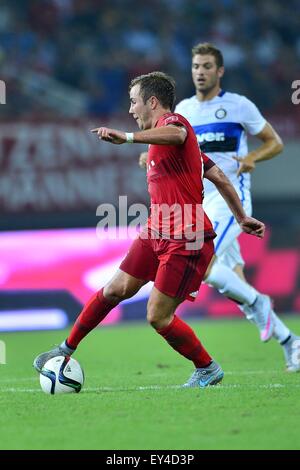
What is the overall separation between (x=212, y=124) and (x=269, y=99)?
928cm

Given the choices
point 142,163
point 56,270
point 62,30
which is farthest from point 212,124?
point 62,30

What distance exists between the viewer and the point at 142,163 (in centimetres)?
811

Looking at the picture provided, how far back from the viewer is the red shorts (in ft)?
22.0

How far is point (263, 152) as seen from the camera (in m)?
8.89

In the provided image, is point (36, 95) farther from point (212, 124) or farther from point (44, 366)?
point (44, 366)

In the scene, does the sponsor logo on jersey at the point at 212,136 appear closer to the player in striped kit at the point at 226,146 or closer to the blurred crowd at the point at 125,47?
the player in striped kit at the point at 226,146

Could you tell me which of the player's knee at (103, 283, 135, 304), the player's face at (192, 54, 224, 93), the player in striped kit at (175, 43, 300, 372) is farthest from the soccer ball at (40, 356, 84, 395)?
Result: the player's face at (192, 54, 224, 93)

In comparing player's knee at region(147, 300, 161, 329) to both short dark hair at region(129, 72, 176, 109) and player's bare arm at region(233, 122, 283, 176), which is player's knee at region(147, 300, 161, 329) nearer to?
short dark hair at region(129, 72, 176, 109)

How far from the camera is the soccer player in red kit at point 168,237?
6711 mm

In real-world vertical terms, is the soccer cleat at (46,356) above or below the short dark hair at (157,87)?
below

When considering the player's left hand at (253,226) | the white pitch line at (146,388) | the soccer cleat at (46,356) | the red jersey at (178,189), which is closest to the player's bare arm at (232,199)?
the player's left hand at (253,226)

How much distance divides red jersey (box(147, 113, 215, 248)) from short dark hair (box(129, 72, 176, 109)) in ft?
0.53

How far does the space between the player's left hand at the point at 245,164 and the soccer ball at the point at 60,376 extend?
258 centimetres
